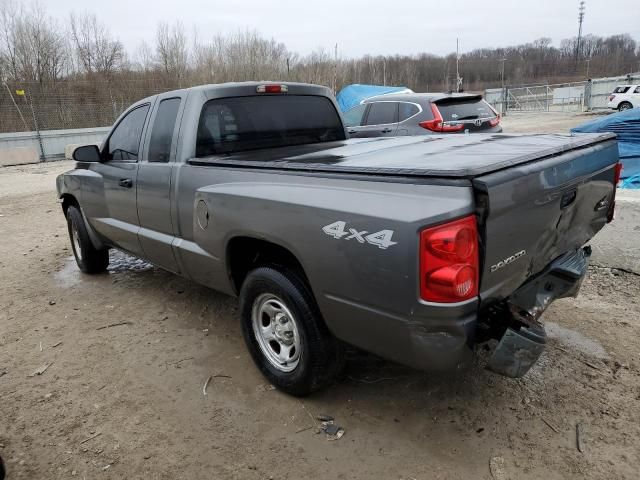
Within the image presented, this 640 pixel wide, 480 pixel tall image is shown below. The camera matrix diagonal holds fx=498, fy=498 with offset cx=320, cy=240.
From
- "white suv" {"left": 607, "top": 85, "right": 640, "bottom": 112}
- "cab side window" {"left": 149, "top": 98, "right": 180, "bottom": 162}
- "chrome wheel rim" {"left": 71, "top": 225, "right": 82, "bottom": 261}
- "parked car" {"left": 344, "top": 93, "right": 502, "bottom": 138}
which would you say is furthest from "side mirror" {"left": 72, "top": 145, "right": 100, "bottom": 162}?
"white suv" {"left": 607, "top": 85, "right": 640, "bottom": 112}

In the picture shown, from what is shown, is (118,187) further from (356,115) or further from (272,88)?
(356,115)

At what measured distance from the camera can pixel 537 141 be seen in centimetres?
310

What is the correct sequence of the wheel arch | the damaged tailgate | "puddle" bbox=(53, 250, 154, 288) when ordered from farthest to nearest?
"puddle" bbox=(53, 250, 154, 288) → the wheel arch → the damaged tailgate

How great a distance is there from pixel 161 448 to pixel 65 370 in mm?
1345

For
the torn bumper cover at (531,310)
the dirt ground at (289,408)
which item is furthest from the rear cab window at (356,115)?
the torn bumper cover at (531,310)

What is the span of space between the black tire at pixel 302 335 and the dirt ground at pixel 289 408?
161 mm

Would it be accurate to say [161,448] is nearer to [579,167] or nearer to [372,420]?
[372,420]

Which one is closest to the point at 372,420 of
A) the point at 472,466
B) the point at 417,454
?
the point at 417,454

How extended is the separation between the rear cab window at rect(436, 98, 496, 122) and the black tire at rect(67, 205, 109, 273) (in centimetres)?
603

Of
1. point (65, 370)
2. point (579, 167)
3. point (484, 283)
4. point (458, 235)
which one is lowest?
point (65, 370)

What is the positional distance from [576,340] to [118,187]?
3.97m

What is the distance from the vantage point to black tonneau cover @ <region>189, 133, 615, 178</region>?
2316 mm

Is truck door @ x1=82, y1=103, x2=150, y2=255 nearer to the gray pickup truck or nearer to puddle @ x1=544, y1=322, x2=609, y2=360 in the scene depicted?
the gray pickup truck

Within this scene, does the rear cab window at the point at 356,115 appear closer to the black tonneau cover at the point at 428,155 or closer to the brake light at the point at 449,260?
the black tonneau cover at the point at 428,155
